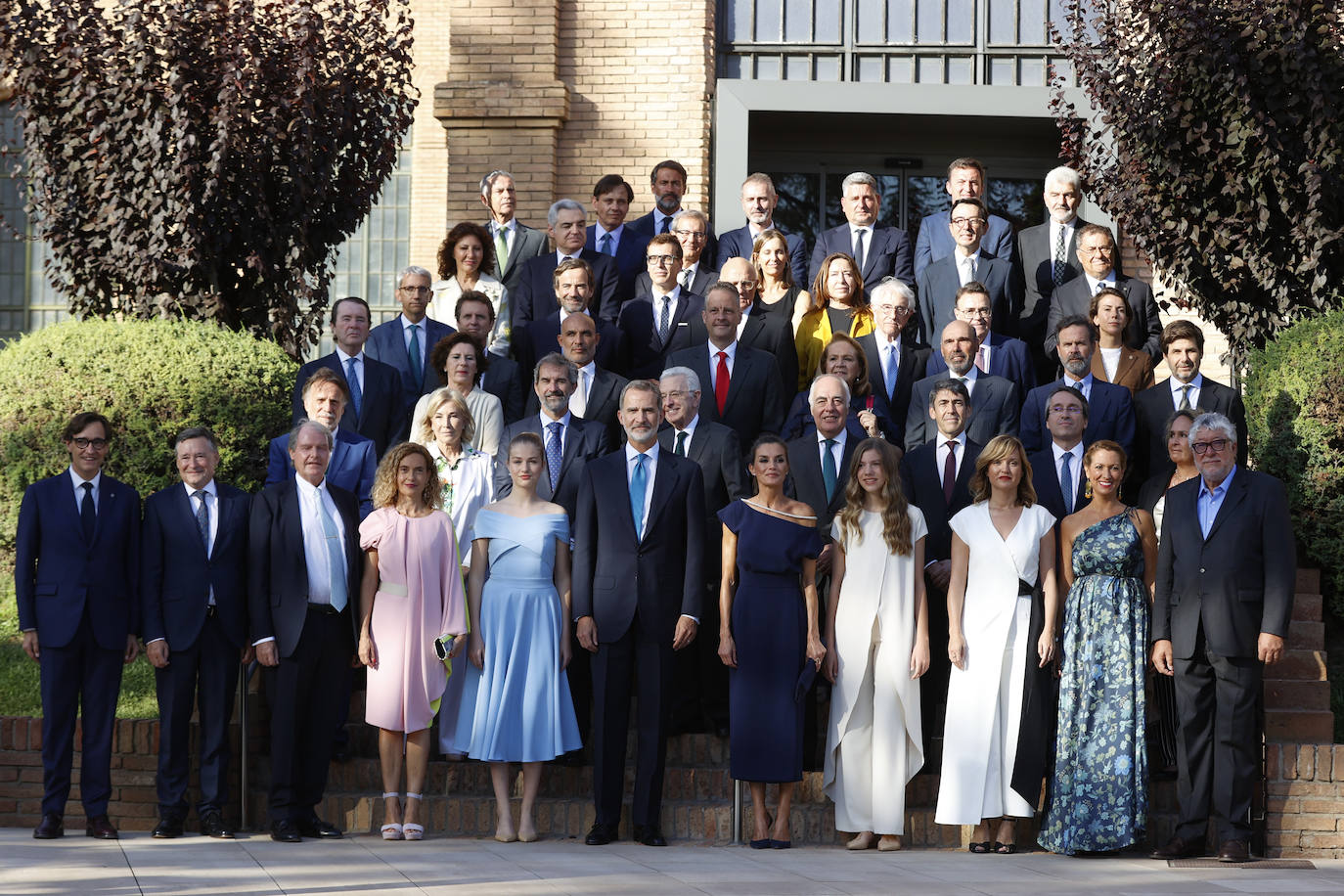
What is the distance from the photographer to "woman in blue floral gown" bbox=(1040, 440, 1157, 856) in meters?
8.20

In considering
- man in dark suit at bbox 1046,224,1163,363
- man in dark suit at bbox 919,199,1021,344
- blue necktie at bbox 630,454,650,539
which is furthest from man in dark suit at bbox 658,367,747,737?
man in dark suit at bbox 1046,224,1163,363

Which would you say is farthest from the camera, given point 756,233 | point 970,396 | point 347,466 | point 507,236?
point 507,236

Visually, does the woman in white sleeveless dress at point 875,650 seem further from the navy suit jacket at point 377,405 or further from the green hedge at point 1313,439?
the navy suit jacket at point 377,405

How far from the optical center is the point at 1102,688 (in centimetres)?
834

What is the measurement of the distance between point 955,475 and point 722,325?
1704mm

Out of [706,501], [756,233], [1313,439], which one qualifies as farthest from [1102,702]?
[756,233]

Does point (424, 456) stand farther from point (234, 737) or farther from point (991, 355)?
point (991, 355)

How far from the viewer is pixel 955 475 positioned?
29.8 ft

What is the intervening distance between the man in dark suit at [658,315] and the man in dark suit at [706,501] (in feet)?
4.08

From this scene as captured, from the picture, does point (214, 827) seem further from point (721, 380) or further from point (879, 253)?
point (879, 253)

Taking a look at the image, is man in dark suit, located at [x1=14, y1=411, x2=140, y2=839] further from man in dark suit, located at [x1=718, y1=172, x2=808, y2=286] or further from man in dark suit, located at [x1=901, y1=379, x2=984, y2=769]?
man in dark suit, located at [x1=718, y1=172, x2=808, y2=286]

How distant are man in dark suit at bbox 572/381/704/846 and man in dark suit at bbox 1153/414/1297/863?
2520 millimetres

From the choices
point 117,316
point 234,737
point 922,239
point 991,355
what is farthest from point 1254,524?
point 117,316

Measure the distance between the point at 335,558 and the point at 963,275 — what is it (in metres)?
4.77
